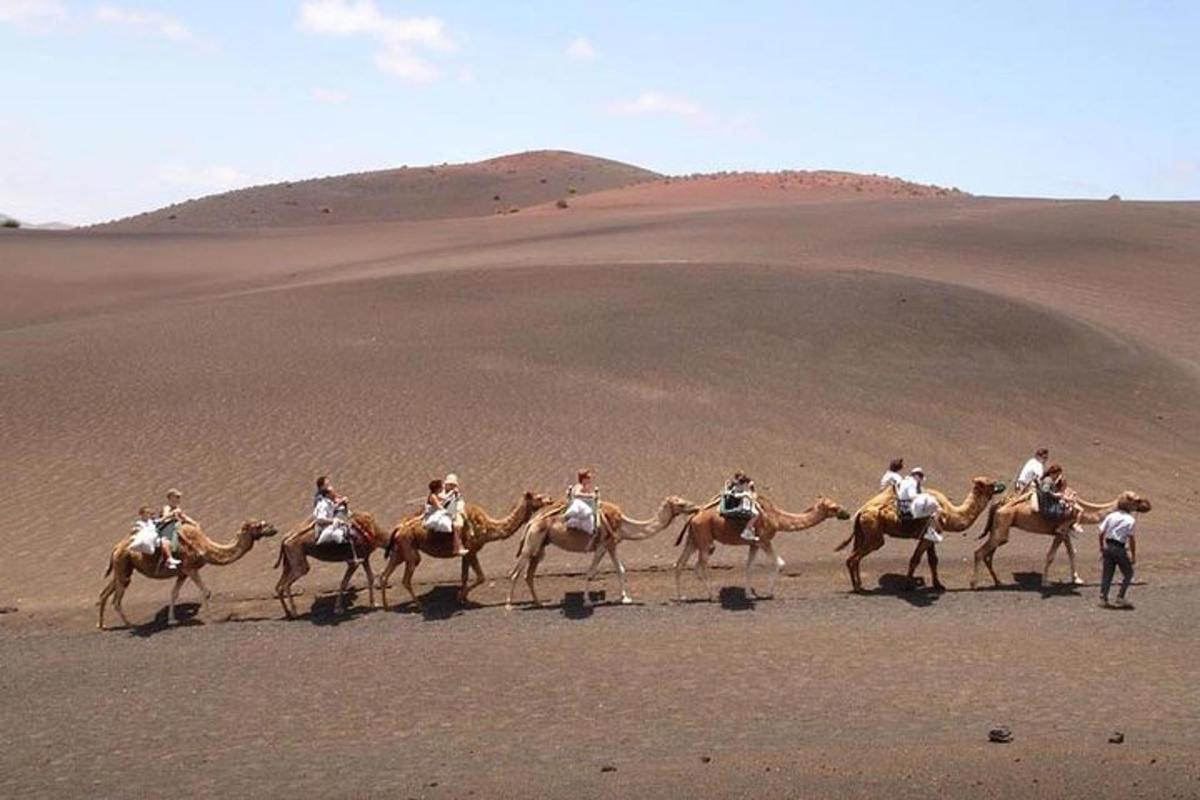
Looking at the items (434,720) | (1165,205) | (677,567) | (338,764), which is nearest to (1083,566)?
(677,567)

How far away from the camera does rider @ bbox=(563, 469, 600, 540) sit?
16.8m

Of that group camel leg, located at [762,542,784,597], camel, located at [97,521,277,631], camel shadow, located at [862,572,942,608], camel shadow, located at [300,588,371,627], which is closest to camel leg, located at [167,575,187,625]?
camel, located at [97,521,277,631]

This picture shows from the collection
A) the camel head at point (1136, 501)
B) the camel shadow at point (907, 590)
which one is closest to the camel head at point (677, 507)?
the camel shadow at point (907, 590)

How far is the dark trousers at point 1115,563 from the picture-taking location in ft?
51.5

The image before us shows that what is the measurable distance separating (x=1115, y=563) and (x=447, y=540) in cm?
802

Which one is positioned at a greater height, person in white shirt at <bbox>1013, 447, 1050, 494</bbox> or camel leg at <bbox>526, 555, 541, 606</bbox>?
person in white shirt at <bbox>1013, 447, 1050, 494</bbox>

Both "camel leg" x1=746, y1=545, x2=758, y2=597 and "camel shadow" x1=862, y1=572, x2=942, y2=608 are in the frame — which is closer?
"camel shadow" x1=862, y1=572, x2=942, y2=608

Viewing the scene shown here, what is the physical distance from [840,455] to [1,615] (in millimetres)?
14260

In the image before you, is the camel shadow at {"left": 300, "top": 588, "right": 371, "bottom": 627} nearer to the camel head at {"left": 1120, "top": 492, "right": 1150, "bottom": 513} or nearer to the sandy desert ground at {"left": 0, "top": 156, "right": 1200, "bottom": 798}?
the sandy desert ground at {"left": 0, "top": 156, "right": 1200, "bottom": 798}

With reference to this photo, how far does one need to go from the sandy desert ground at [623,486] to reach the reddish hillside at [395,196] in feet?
158

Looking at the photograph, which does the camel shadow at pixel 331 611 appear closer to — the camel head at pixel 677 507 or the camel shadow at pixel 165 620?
the camel shadow at pixel 165 620

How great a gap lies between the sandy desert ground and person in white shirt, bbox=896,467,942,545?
835 mm

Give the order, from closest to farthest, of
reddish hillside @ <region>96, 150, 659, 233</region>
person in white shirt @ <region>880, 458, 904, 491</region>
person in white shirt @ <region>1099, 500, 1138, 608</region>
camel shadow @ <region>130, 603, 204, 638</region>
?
person in white shirt @ <region>1099, 500, 1138, 608</region>
camel shadow @ <region>130, 603, 204, 638</region>
person in white shirt @ <region>880, 458, 904, 491</region>
reddish hillside @ <region>96, 150, 659, 233</region>

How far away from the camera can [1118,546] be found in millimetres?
15680
